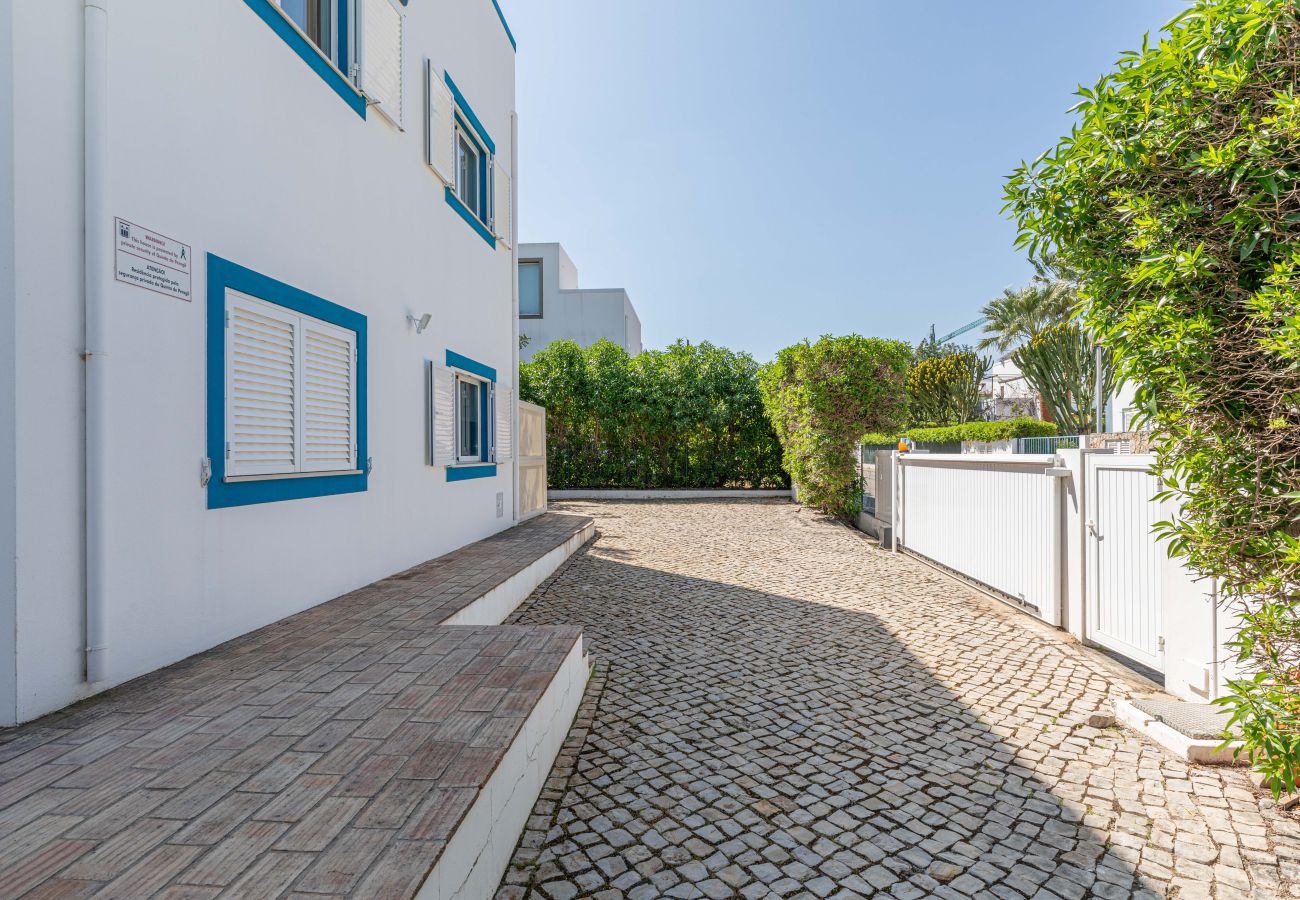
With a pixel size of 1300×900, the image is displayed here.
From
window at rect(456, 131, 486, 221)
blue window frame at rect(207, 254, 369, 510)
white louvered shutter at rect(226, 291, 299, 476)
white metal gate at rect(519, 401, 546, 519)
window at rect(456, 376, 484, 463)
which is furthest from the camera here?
white metal gate at rect(519, 401, 546, 519)

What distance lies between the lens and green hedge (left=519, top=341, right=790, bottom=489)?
19.5 m

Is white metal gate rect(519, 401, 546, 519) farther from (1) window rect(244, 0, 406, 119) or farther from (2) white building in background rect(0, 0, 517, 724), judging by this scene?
(1) window rect(244, 0, 406, 119)

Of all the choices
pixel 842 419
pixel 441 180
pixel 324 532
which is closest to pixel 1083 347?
pixel 842 419

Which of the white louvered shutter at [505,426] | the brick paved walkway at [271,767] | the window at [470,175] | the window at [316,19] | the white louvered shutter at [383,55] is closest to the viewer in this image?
the brick paved walkway at [271,767]

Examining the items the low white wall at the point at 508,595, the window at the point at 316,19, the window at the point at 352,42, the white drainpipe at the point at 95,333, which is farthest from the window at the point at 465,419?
the white drainpipe at the point at 95,333

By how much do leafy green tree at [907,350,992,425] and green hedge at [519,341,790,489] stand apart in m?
14.3

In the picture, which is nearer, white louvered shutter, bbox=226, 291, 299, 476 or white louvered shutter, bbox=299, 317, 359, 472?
white louvered shutter, bbox=226, 291, 299, 476

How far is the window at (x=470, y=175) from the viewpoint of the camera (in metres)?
8.60

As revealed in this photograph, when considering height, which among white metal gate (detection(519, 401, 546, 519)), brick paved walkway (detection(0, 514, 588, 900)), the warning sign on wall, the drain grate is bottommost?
the drain grate

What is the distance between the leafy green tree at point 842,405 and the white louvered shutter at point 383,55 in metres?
9.20

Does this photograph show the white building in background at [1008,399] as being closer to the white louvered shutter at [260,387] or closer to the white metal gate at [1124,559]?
the white metal gate at [1124,559]

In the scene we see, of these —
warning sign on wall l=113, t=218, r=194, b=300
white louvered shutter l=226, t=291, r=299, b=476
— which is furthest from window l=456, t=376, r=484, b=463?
warning sign on wall l=113, t=218, r=194, b=300

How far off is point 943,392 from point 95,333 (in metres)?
32.7

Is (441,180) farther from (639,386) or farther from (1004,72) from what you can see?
(639,386)
